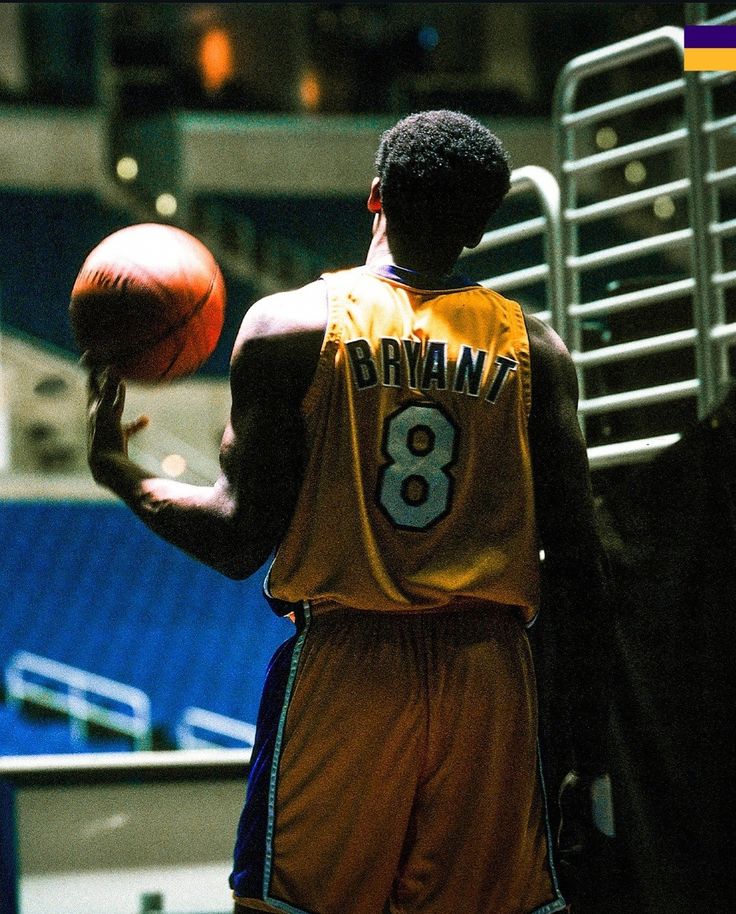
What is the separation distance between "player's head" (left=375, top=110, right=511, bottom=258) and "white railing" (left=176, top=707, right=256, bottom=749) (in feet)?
25.9

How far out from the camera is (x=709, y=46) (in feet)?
8.55

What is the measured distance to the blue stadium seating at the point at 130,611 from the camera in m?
10.1

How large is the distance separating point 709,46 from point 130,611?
908cm

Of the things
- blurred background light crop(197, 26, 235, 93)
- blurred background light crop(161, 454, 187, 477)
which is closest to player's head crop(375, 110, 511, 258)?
blurred background light crop(161, 454, 187, 477)

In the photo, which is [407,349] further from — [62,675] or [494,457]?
[62,675]

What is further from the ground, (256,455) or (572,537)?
(256,455)

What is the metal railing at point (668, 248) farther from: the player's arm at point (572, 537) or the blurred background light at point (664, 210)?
the blurred background light at point (664, 210)

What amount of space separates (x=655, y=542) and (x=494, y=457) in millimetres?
679

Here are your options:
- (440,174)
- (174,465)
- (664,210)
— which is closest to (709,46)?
(440,174)

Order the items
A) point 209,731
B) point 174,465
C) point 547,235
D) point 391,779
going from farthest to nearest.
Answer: point 174,465 → point 209,731 → point 547,235 → point 391,779

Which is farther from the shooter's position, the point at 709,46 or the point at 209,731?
the point at 209,731

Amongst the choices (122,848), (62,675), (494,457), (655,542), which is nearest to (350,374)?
(494,457)

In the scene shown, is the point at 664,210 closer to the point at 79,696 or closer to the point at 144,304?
the point at 79,696

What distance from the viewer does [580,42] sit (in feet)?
43.7
